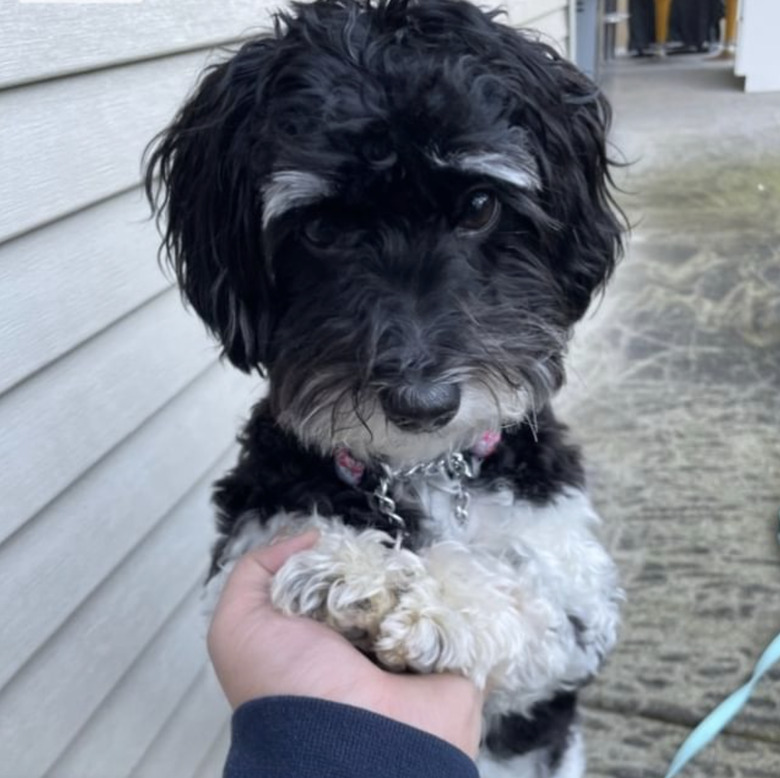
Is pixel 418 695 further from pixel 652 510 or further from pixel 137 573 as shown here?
pixel 652 510

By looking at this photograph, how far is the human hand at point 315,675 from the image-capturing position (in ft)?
4.75

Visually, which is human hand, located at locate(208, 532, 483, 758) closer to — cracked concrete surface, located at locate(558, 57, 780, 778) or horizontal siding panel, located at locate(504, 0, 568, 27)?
cracked concrete surface, located at locate(558, 57, 780, 778)

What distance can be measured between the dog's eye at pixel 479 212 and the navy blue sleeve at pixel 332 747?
85 cm

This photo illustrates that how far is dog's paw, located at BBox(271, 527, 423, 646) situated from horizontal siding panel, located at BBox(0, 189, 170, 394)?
72cm

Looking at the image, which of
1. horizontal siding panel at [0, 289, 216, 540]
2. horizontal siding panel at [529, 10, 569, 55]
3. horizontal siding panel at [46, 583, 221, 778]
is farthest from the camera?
horizontal siding panel at [529, 10, 569, 55]

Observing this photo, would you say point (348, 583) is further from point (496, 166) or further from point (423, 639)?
point (496, 166)

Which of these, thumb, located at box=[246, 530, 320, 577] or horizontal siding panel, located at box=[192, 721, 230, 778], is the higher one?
thumb, located at box=[246, 530, 320, 577]

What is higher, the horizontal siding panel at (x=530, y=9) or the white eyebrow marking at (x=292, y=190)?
the white eyebrow marking at (x=292, y=190)

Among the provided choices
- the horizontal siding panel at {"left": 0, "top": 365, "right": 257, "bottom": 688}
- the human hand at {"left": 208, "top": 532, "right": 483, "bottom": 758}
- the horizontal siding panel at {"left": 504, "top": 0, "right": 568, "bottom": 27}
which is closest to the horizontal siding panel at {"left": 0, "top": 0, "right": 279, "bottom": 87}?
the horizontal siding panel at {"left": 0, "top": 365, "right": 257, "bottom": 688}

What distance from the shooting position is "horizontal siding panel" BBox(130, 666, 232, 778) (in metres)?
2.48

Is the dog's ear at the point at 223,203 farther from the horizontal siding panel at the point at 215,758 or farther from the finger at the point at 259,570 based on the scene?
the horizontal siding panel at the point at 215,758

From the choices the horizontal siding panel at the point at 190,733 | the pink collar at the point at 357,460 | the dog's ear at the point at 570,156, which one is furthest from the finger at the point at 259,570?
the horizontal siding panel at the point at 190,733

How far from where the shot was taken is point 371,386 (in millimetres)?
1562

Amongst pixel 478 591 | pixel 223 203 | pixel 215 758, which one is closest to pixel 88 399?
pixel 223 203
